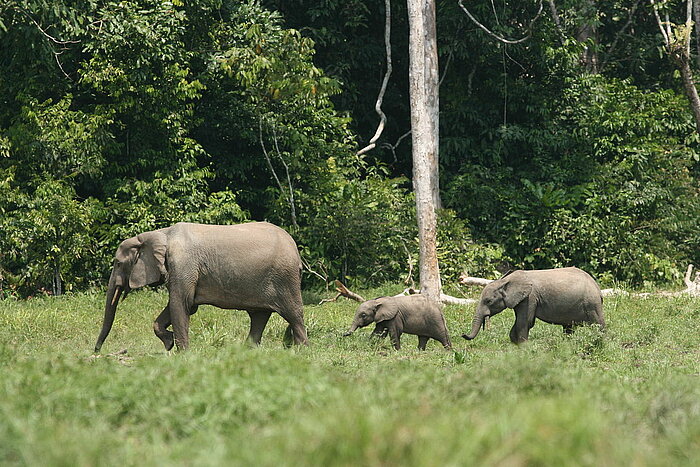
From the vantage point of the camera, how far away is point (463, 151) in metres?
24.5

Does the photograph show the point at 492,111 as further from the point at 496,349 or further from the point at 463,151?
the point at 496,349

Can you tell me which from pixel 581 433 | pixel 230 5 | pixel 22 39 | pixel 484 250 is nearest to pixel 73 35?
pixel 22 39

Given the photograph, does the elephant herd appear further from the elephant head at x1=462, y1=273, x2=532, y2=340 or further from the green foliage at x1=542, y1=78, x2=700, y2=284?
the green foliage at x1=542, y1=78, x2=700, y2=284

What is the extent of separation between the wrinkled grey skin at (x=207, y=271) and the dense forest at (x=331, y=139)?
6.40m

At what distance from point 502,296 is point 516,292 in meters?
0.21

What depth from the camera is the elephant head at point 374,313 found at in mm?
13008

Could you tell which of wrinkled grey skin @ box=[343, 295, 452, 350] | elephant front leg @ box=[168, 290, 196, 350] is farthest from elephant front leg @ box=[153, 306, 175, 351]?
wrinkled grey skin @ box=[343, 295, 452, 350]

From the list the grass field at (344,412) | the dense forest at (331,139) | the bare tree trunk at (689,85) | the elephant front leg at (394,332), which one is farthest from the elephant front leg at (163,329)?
the bare tree trunk at (689,85)

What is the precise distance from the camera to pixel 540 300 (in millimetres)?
13227

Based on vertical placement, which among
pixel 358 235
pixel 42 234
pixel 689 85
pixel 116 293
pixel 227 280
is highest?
pixel 689 85

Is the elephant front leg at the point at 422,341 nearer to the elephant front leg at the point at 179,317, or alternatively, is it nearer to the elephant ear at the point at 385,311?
the elephant ear at the point at 385,311

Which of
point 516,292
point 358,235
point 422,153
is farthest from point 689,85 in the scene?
point 516,292

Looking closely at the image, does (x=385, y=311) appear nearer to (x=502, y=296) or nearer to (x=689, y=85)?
(x=502, y=296)

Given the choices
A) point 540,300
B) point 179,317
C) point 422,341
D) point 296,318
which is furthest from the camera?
point 422,341
